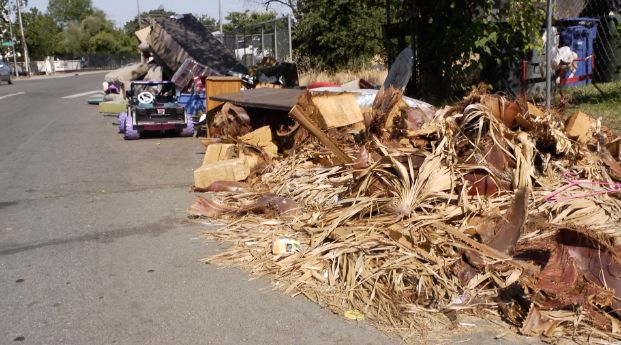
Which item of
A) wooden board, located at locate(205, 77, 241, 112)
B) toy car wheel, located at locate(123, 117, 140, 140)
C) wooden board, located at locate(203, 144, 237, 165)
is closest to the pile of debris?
wooden board, located at locate(203, 144, 237, 165)

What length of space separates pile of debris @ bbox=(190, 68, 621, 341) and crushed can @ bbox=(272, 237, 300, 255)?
1cm

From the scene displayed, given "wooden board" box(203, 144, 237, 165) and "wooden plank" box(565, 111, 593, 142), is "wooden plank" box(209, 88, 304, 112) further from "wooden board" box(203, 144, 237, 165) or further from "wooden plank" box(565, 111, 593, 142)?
"wooden plank" box(565, 111, 593, 142)

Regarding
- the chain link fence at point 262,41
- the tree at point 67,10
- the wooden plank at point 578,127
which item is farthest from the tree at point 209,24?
the tree at point 67,10

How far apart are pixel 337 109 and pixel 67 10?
141m

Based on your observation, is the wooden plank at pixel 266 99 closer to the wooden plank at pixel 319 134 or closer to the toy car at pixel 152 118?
the wooden plank at pixel 319 134

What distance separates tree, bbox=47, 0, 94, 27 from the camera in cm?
13350

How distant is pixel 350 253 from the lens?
4984 mm

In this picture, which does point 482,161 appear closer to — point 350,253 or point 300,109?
point 350,253

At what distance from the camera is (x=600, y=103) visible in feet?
32.0

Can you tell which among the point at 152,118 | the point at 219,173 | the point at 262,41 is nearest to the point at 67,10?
the point at 262,41

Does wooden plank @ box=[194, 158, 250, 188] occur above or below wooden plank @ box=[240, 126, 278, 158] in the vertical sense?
below

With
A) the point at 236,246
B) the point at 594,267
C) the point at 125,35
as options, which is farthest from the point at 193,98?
the point at 125,35

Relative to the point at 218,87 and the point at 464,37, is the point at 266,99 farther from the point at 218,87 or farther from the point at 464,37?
the point at 464,37

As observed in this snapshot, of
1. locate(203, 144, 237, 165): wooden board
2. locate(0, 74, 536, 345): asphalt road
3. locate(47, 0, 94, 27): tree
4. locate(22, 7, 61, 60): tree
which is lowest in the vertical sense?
locate(0, 74, 536, 345): asphalt road
